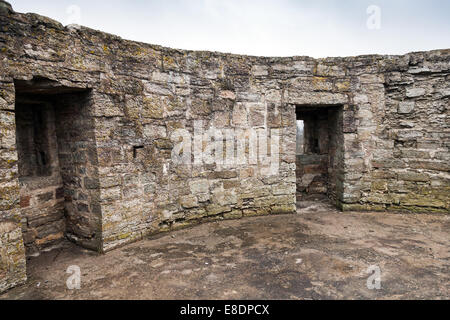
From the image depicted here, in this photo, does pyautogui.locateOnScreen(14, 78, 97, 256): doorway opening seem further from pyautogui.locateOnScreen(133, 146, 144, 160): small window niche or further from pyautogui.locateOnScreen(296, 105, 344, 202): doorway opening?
pyautogui.locateOnScreen(296, 105, 344, 202): doorway opening

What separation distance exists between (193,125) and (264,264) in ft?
7.55

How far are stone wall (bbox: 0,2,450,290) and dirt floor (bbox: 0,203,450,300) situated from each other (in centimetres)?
36

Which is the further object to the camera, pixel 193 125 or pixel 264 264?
pixel 193 125

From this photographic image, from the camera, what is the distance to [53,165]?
12.6 feet

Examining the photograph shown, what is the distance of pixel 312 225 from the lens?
447cm

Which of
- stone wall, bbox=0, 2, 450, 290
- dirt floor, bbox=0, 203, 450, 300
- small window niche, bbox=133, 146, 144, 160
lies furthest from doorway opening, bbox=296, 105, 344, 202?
small window niche, bbox=133, 146, 144, 160

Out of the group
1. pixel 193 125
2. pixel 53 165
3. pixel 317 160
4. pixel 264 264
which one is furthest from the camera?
pixel 317 160

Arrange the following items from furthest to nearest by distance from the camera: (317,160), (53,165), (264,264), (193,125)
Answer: (317,160) < (193,125) < (53,165) < (264,264)

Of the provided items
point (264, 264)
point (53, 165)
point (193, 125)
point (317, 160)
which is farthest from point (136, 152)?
point (317, 160)

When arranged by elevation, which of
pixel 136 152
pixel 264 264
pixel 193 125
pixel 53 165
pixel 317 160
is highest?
pixel 193 125

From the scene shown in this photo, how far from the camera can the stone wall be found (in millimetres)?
2967

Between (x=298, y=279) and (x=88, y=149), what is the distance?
2869mm

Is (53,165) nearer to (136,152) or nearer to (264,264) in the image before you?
(136,152)

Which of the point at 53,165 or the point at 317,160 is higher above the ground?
the point at 53,165
